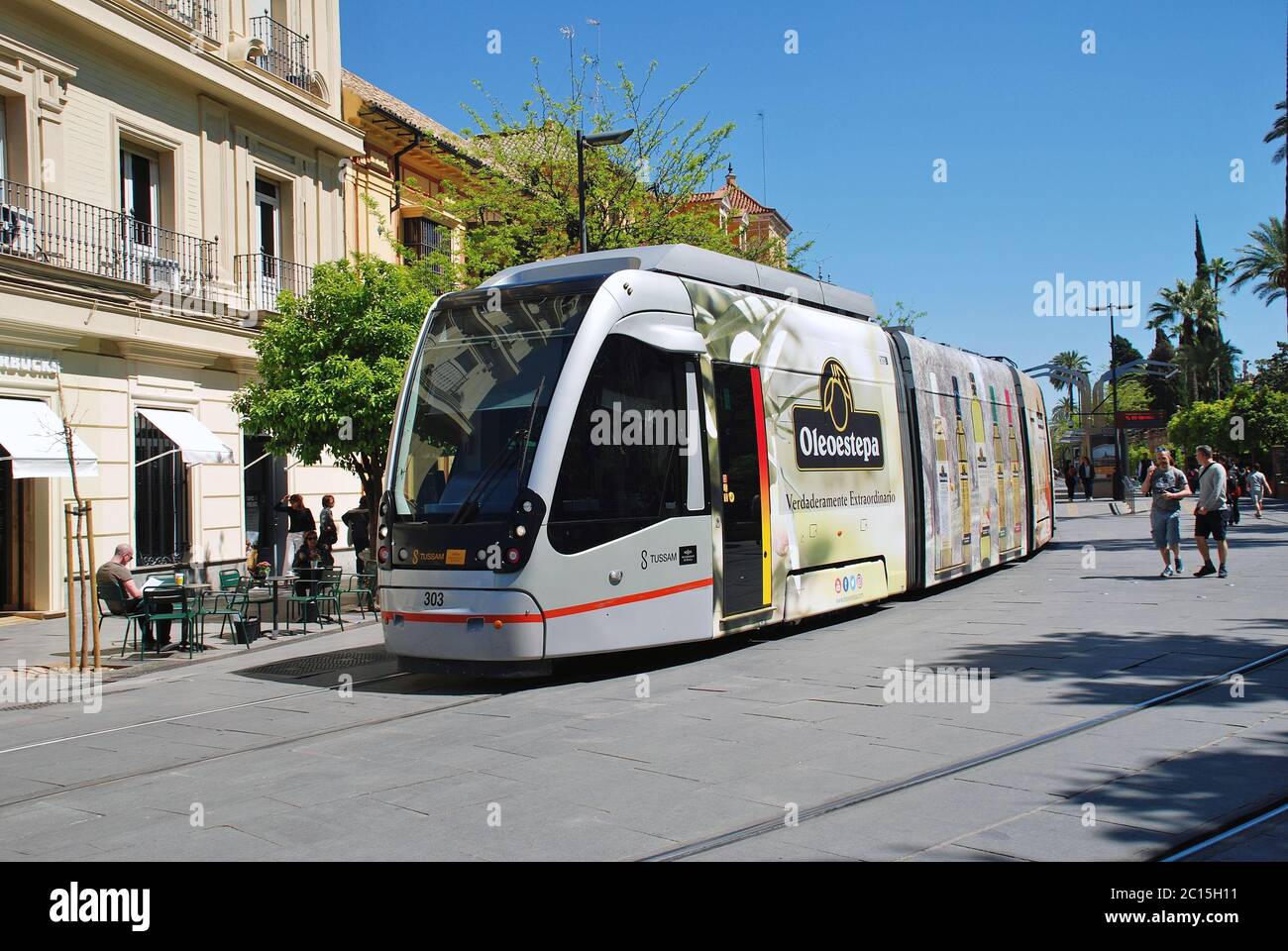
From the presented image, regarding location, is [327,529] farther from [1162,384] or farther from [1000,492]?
[1162,384]

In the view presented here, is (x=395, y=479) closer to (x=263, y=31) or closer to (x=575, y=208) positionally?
(x=575, y=208)

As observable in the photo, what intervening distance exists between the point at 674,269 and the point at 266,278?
1339 centimetres

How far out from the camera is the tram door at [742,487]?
10203 millimetres

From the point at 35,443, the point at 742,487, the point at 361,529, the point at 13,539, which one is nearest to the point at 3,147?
the point at 35,443

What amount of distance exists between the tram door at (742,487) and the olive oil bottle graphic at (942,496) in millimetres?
4972

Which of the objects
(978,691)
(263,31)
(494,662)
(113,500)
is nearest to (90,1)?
(263,31)

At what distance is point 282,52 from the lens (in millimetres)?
22500

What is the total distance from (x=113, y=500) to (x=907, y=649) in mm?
13102

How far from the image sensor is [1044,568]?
1842 centimetres

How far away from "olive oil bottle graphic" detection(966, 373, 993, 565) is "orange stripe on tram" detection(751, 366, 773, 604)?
7114 mm

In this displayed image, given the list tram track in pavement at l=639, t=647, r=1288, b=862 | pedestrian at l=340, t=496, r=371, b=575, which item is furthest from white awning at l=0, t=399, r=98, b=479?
tram track in pavement at l=639, t=647, r=1288, b=862

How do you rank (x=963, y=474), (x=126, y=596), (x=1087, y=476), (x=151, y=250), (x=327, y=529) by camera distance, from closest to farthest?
(x=126, y=596) < (x=963, y=474) < (x=151, y=250) < (x=327, y=529) < (x=1087, y=476)
